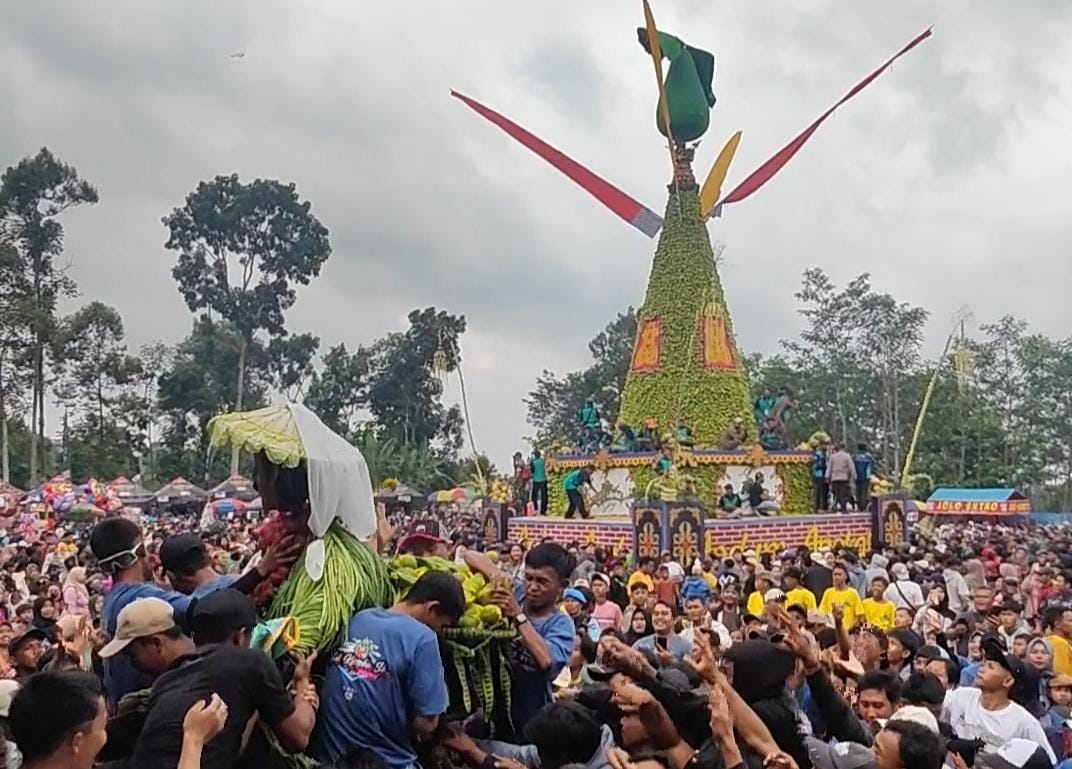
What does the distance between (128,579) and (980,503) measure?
32035mm

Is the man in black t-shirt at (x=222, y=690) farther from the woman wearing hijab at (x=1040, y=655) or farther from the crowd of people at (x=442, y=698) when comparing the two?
the woman wearing hijab at (x=1040, y=655)

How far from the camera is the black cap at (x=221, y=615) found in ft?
9.72

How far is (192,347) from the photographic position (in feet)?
145

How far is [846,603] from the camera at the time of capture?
838 cm

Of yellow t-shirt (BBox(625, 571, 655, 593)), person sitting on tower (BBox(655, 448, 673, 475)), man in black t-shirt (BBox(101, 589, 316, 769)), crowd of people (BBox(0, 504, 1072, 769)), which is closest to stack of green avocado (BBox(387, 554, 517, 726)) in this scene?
crowd of people (BBox(0, 504, 1072, 769))

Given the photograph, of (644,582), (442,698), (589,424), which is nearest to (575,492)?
(589,424)

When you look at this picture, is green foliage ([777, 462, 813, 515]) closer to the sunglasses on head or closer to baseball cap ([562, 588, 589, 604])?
baseball cap ([562, 588, 589, 604])

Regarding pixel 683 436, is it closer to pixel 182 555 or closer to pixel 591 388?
pixel 182 555

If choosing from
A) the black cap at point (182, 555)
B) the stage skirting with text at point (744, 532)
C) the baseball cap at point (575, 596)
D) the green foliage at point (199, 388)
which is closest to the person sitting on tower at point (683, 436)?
the stage skirting with text at point (744, 532)

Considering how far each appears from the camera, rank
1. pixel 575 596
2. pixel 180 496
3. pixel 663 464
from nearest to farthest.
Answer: pixel 575 596 < pixel 663 464 < pixel 180 496

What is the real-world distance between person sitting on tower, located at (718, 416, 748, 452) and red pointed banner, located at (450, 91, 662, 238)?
490 centimetres

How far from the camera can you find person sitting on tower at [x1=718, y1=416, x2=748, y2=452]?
70.5 feet

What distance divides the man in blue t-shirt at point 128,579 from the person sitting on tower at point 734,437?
59.7 ft

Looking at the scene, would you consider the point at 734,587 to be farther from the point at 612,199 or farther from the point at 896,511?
the point at 612,199
